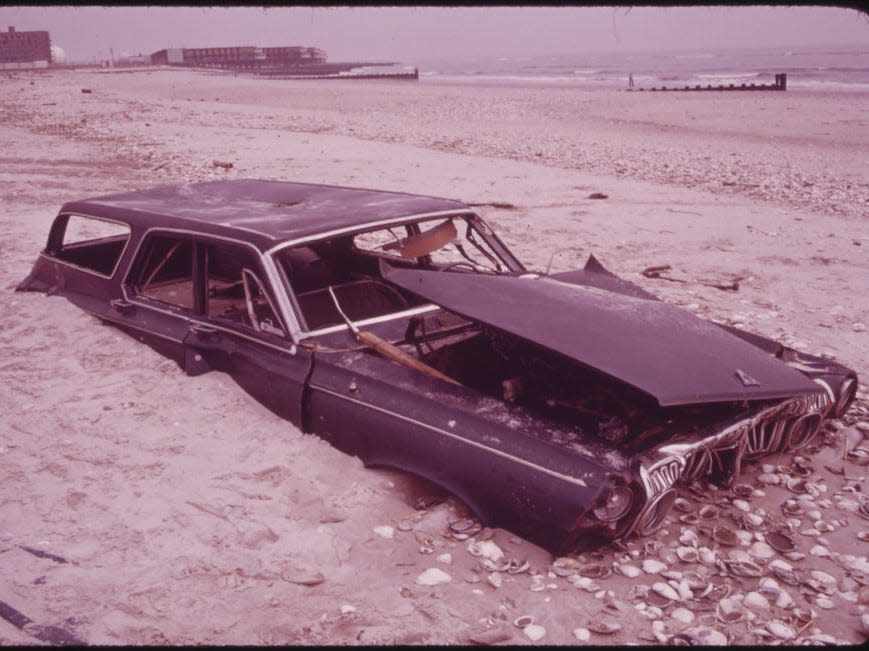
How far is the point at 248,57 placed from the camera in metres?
75.2

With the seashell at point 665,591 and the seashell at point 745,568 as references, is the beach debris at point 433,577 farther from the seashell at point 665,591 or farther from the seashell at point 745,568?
the seashell at point 745,568

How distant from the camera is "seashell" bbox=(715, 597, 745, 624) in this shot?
2.72 metres

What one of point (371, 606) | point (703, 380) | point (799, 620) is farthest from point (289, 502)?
point (799, 620)

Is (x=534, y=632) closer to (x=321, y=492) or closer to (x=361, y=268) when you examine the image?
(x=321, y=492)

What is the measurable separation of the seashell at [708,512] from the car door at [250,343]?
6.61 ft

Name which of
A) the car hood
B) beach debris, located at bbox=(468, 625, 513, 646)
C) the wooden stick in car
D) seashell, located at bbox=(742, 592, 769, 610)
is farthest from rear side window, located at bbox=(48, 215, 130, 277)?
seashell, located at bbox=(742, 592, 769, 610)

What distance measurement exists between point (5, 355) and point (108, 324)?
769 mm

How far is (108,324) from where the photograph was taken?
498 centimetres

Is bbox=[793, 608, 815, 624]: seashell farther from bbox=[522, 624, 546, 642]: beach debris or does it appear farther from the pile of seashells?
bbox=[522, 624, 546, 642]: beach debris

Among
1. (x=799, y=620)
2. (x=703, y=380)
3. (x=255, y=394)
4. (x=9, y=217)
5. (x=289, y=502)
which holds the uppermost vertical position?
(x=9, y=217)

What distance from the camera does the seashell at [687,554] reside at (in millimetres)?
3044

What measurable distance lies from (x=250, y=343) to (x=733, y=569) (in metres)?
2.63

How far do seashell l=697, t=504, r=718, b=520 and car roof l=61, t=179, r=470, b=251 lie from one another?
88.4 inches

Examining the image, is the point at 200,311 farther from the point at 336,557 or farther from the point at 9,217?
the point at 9,217
